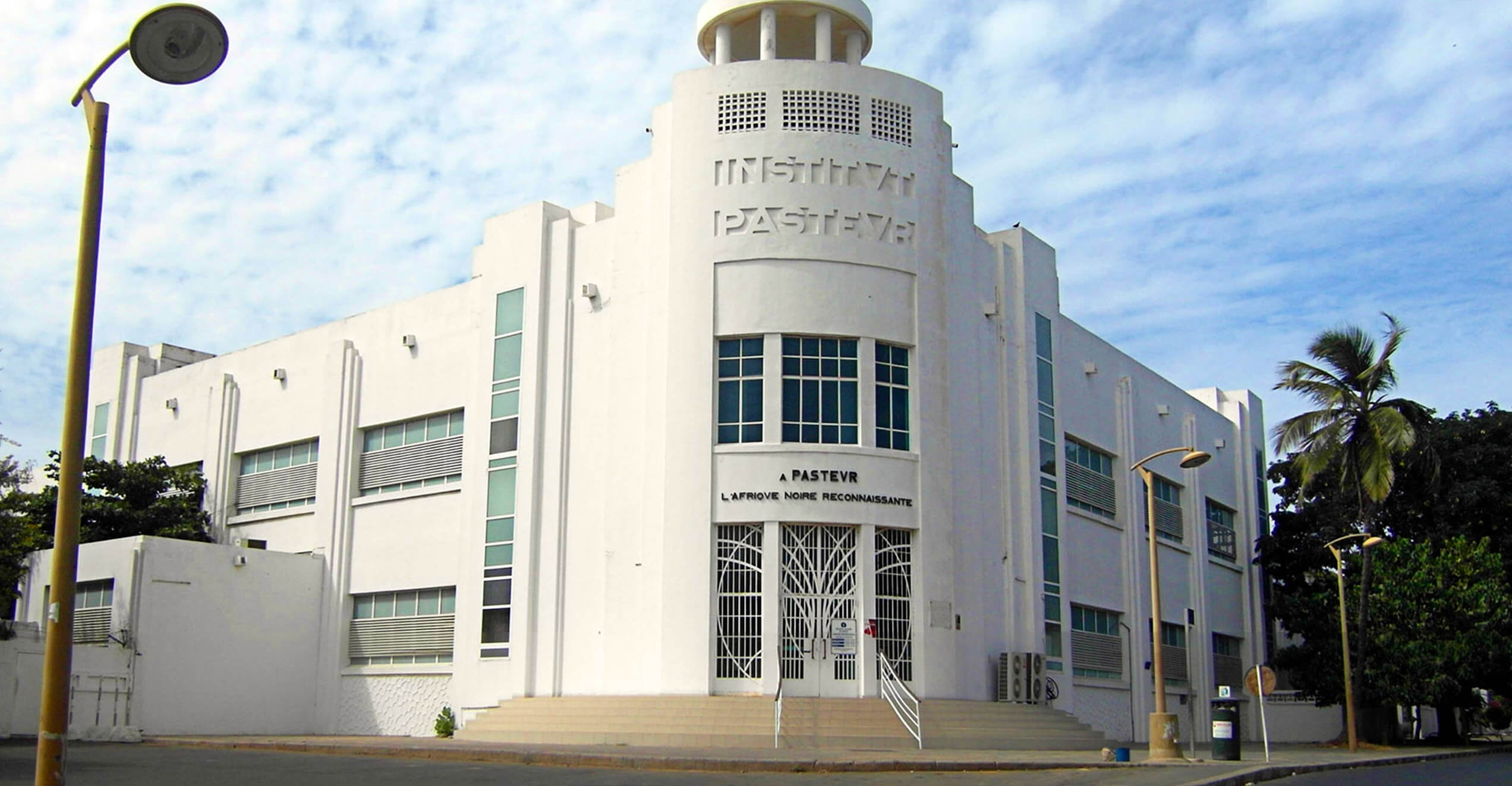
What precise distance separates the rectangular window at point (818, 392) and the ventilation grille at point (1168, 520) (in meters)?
16.0

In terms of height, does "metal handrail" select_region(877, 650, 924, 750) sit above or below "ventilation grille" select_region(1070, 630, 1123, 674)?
below

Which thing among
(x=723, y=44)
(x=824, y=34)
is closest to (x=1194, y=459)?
(x=824, y=34)

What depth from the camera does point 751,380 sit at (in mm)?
28562

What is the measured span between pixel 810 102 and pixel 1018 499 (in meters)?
10.1

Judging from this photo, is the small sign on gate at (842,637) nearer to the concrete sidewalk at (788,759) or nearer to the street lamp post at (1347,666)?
the concrete sidewalk at (788,759)

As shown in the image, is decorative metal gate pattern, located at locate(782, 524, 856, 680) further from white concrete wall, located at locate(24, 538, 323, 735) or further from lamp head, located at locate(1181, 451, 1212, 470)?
white concrete wall, located at locate(24, 538, 323, 735)

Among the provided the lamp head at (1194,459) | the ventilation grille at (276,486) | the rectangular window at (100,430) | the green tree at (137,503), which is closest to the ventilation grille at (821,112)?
the lamp head at (1194,459)

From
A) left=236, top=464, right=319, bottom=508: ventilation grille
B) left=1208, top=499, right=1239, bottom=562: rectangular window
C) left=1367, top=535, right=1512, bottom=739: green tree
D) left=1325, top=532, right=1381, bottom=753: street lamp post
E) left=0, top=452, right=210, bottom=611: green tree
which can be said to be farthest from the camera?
left=1208, top=499, right=1239, bottom=562: rectangular window

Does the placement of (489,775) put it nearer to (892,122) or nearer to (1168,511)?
(892,122)

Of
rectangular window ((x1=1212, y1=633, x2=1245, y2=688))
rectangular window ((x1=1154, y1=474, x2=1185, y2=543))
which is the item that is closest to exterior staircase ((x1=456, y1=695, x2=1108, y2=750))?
rectangular window ((x1=1154, y1=474, x2=1185, y2=543))

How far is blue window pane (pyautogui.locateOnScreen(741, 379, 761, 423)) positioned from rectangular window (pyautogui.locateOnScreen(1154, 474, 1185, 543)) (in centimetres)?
1692

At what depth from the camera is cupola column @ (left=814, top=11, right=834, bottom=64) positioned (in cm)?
3138

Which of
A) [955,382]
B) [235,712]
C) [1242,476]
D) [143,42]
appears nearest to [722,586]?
[955,382]

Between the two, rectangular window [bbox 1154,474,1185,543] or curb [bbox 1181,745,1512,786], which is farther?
rectangular window [bbox 1154,474,1185,543]
